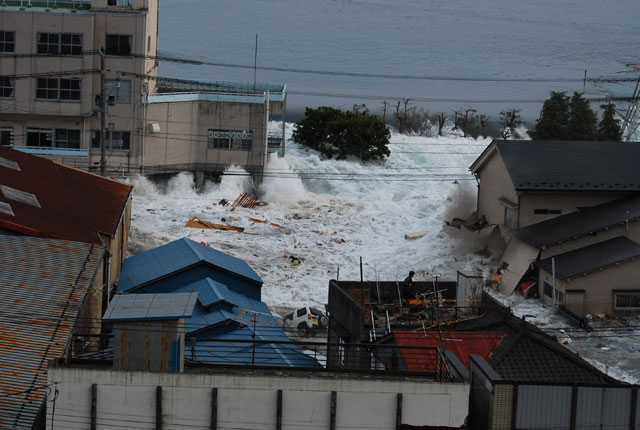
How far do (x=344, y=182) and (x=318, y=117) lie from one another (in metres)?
5.23

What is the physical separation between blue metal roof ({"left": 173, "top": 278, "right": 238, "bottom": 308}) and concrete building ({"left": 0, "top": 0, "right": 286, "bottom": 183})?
1966 cm

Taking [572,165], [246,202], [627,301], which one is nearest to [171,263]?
[627,301]

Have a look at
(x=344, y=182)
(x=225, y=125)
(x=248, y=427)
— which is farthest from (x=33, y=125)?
(x=248, y=427)

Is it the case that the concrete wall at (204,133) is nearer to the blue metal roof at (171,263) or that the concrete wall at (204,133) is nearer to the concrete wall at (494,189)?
the concrete wall at (494,189)

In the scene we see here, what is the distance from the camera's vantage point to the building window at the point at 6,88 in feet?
137

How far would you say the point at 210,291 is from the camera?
22047 mm

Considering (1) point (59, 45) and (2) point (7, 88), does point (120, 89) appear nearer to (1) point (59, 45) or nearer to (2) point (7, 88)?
(1) point (59, 45)

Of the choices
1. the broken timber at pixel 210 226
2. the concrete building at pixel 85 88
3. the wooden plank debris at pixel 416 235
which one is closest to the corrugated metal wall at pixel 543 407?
the wooden plank debris at pixel 416 235

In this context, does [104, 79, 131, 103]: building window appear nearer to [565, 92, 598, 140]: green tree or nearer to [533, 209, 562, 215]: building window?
[533, 209, 562, 215]: building window

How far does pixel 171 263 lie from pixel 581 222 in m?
12.8

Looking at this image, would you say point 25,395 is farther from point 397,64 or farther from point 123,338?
point 397,64

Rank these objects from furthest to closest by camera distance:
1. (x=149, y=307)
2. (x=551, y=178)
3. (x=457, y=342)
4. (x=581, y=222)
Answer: (x=551, y=178), (x=581, y=222), (x=457, y=342), (x=149, y=307)

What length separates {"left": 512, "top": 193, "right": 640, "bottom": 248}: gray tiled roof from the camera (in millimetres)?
29130

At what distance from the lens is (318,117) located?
5312 centimetres
